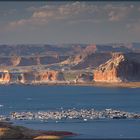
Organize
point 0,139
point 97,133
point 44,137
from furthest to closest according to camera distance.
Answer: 1. point 97,133
2. point 44,137
3. point 0,139

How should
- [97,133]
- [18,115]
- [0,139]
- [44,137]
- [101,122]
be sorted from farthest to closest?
[18,115], [101,122], [97,133], [44,137], [0,139]

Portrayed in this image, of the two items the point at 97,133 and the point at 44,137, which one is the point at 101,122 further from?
the point at 44,137

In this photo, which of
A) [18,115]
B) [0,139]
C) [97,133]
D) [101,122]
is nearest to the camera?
[0,139]

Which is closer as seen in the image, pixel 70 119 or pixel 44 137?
pixel 44 137

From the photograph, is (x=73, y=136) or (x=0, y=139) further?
(x=73, y=136)

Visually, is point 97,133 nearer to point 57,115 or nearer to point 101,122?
point 101,122

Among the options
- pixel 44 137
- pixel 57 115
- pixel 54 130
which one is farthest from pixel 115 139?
pixel 57 115

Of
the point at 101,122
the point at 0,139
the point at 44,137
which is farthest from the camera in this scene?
the point at 101,122

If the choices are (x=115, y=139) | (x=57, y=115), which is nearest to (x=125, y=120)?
(x=57, y=115)
